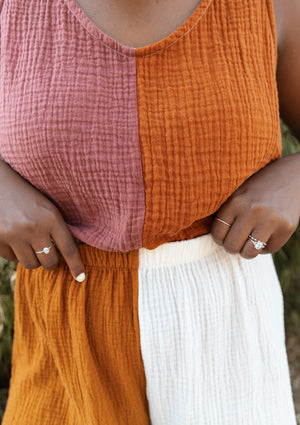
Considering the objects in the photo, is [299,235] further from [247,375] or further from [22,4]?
[22,4]

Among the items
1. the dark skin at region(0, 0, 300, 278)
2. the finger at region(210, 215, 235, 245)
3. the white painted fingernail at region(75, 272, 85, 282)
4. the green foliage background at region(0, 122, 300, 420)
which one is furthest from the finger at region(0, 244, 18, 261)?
the green foliage background at region(0, 122, 300, 420)

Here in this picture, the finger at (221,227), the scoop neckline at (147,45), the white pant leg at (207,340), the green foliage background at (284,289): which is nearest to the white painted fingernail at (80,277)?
the white pant leg at (207,340)

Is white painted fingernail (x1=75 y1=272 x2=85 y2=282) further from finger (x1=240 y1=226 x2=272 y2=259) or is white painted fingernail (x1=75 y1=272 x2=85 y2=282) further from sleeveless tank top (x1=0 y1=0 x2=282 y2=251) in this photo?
finger (x1=240 y1=226 x2=272 y2=259)

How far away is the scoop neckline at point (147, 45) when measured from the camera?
0.69 m

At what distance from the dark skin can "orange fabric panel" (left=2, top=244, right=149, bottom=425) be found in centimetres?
5

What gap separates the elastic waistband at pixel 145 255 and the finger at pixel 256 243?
0.28ft

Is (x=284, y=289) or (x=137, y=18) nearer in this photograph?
(x=137, y=18)

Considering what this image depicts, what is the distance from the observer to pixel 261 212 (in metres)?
0.78

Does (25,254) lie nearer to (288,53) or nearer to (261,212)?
(261,212)

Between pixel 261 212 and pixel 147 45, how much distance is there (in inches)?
13.1

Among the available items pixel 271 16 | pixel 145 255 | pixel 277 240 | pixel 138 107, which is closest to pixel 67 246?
pixel 145 255

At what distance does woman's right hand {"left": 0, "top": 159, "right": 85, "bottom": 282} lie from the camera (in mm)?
745

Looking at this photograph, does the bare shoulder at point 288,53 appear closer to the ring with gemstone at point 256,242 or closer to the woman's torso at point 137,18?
the woman's torso at point 137,18

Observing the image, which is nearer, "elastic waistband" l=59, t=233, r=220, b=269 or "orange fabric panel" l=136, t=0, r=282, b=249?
"orange fabric panel" l=136, t=0, r=282, b=249
